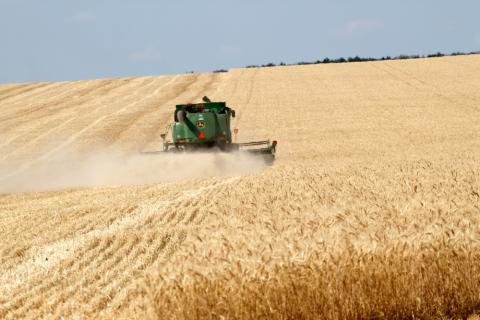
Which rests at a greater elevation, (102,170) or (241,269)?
(241,269)

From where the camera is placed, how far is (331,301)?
5.98 m

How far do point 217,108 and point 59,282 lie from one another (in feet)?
47.4

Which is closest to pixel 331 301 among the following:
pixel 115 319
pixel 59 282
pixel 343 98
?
pixel 115 319

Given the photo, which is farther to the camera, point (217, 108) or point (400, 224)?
point (217, 108)

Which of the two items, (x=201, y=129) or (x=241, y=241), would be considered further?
(x=201, y=129)

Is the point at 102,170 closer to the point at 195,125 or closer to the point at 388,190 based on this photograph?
the point at 195,125

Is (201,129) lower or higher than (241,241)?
lower

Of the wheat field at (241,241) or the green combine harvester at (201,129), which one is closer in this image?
the wheat field at (241,241)

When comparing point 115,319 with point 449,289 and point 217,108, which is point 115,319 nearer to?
point 449,289

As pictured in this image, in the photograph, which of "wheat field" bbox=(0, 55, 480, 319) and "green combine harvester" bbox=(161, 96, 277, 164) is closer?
"wheat field" bbox=(0, 55, 480, 319)

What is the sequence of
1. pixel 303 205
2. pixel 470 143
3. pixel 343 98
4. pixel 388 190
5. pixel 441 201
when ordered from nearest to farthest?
pixel 441 201, pixel 303 205, pixel 388 190, pixel 470 143, pixel 343 98

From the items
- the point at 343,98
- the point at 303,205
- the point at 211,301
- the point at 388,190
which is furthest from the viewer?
the point at 343,98

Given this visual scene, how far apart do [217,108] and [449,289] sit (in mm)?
16418

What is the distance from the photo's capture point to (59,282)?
823 cm
